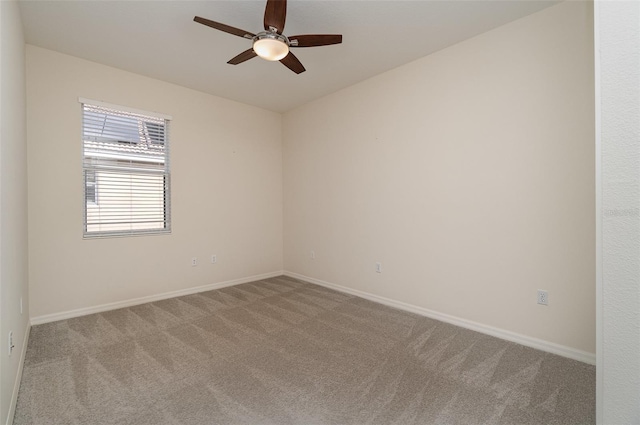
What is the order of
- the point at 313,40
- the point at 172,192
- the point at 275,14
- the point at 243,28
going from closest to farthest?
1. the point at 275,14
2. the point at 313,40
3. the point at 243,28
4. the point at 172,192

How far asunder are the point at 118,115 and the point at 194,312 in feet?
8.55

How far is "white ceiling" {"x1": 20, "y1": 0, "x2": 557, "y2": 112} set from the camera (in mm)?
2410

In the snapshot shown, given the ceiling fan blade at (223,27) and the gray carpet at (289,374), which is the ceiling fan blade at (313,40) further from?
the gray carpet at (289,374)

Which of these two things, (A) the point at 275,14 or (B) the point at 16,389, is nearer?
(B) the point at 16,389

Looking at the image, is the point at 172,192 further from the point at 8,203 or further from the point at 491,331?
the point at 491,331

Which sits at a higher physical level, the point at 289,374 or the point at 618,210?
the point at 618,210

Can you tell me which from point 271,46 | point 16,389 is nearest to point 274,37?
point 271,46

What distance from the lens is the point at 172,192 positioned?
12.9ft

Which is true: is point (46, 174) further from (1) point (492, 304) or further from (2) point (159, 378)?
(1) point (492, 304)

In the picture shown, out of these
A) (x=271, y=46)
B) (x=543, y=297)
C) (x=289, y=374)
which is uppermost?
(x=271, y=46)

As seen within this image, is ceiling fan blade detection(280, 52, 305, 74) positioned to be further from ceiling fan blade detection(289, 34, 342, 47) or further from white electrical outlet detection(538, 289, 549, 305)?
white electrical outlet detection(538, 289, 549, 305)

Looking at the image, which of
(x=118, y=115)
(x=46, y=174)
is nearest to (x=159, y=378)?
(x=46, y=174)

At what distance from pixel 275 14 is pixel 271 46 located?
0.24 meters

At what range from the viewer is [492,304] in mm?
2744
